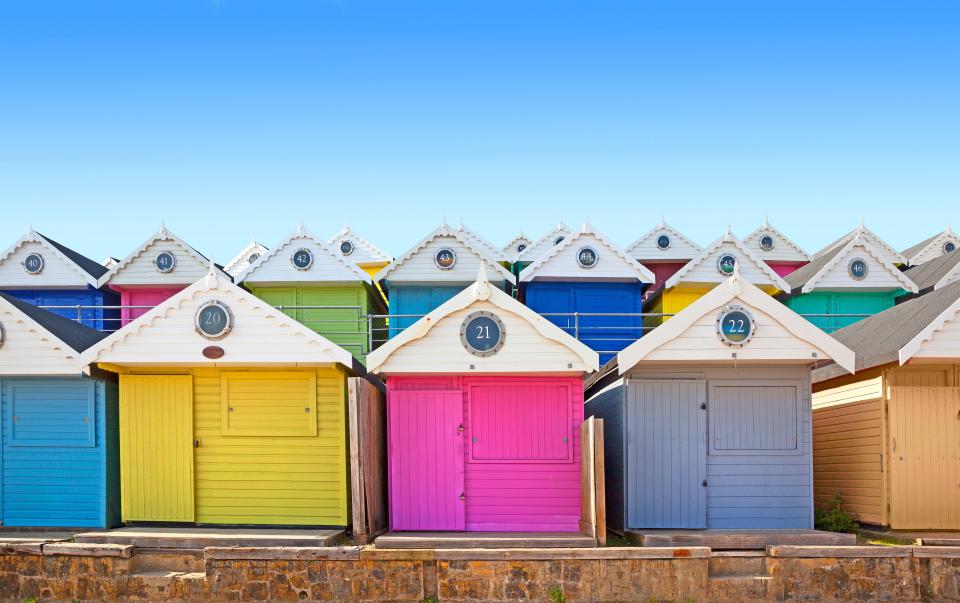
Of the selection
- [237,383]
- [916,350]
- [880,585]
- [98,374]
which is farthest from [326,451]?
[916,350]

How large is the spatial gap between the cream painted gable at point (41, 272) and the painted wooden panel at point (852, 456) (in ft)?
61.7

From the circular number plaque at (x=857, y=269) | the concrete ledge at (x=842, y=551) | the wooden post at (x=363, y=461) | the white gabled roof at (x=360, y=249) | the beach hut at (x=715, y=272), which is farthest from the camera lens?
the white gabled roof at (x=360, y=249)

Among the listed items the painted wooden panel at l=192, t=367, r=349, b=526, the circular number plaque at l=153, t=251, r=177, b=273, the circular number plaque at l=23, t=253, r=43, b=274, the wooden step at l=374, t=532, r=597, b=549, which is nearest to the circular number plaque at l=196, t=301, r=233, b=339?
A: the painted wooden panel at l=192, t=367, r=349, b=526

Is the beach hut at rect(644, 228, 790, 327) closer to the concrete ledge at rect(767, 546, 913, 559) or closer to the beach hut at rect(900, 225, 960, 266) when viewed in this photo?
the beach hut at rect(900, 225, 960, 266)

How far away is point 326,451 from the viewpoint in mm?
14586

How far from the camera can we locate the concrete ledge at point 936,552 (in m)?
12.5

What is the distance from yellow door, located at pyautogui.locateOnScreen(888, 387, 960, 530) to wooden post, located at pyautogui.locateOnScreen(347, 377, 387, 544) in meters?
8.51

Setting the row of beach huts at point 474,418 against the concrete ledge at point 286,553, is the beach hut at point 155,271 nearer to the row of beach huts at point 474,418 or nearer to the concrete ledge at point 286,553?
the row of beach huts at point 474,418

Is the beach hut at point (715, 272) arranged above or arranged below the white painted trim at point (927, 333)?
above

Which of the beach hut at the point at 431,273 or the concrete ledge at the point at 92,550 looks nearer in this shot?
the concrete ledge at the point at 92,550

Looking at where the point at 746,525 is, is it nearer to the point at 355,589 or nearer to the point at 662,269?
the point at 355,589

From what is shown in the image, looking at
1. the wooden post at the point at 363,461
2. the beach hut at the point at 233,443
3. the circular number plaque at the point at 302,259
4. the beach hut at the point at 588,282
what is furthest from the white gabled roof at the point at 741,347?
the circular number plaque at the point at 302,259

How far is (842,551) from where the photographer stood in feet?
41.1

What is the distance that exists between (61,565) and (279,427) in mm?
3801
